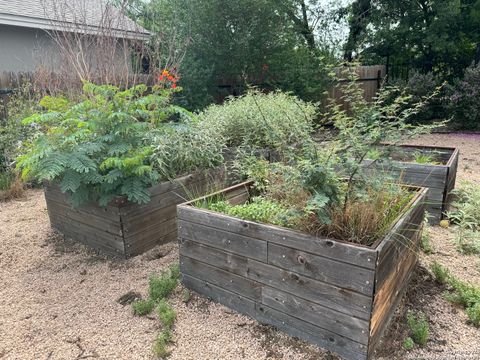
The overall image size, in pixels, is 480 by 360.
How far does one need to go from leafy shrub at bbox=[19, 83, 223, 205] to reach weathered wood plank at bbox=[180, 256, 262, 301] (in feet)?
2.23

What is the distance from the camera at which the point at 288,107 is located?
4.90m

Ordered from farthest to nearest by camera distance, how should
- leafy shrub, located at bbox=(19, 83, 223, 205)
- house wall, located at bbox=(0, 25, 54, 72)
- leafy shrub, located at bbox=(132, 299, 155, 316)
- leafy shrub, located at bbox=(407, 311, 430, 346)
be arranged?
house wall, located at bbox=(0, 25, 54, 72) → leafy shrub, located at bbox=(19, 83, 223, 205) → leafy shrub, located at bbox=(132, 299, 155, 316) → leafy shrub, located at bbox=(407, 311, 430, 346)

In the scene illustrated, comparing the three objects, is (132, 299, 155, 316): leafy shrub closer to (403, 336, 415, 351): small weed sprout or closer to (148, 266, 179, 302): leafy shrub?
(148, 266, 179, 302): leafy shrub

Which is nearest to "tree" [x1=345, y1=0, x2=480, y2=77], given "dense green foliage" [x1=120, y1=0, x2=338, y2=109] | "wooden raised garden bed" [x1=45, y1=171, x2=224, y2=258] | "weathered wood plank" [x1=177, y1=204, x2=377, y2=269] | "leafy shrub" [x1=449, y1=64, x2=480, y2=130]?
"leafy shrub" [x1=449, y1=64, x2=480, y2=130]

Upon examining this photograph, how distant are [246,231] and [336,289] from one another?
603mm

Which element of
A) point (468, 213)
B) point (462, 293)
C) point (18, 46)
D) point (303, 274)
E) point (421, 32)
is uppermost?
point (421, 32)

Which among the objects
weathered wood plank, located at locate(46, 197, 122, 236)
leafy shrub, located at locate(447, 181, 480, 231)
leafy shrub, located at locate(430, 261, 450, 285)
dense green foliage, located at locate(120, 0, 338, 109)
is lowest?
leafy shrub, located at locate(430, 261, 450, 285)

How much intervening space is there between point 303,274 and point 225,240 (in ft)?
1.81

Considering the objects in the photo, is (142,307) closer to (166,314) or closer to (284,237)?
(166,314)

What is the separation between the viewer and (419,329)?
6.67 ft

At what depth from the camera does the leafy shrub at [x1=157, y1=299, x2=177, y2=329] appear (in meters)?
2.23

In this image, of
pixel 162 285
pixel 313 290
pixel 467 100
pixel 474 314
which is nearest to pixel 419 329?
pixel 474 314

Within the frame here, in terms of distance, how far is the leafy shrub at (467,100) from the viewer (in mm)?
8773

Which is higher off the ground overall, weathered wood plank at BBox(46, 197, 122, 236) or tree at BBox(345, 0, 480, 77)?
tree at BBox(345, 0, 480, 77)
